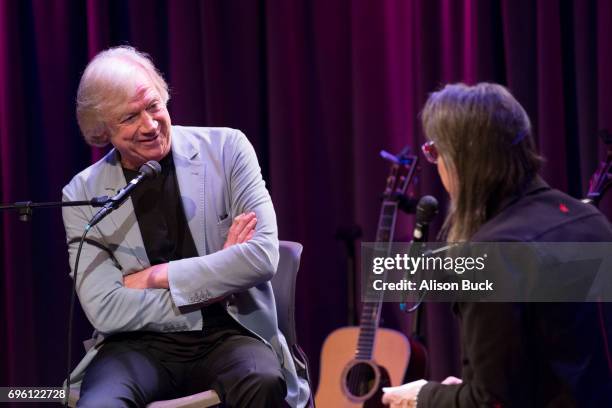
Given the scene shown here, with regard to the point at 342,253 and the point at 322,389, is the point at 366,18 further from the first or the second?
the point at 322,389

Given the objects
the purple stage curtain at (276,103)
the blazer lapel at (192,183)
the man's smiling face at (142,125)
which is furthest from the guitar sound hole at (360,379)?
the man's smiling face at (142,125)

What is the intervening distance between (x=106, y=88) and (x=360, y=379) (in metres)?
1.77

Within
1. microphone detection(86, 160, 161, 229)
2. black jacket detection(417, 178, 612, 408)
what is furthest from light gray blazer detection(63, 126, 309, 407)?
black jacket detection(417, 178, 612, 408)

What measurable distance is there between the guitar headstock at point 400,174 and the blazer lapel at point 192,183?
3.72ft

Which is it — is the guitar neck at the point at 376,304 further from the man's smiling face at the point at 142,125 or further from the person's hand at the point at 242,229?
the man's smiling face at the point at 142,125

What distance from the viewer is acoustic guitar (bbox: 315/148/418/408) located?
364 cm

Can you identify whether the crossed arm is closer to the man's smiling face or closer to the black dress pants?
the black dress pants

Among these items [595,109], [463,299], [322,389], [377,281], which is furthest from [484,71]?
[463,299]

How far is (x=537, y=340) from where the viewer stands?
1.68 metres

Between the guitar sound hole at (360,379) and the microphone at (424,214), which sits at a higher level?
the microphone at (424,214)

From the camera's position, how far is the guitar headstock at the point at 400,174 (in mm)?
3830

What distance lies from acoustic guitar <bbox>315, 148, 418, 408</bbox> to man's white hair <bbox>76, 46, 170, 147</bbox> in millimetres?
1267

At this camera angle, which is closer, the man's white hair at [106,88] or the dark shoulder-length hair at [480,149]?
the dark shoulder-length hair at [480,149]

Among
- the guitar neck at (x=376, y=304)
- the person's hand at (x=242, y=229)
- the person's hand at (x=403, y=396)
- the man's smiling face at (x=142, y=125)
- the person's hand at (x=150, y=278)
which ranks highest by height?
the man's smiling face at (x=142, y=125)
